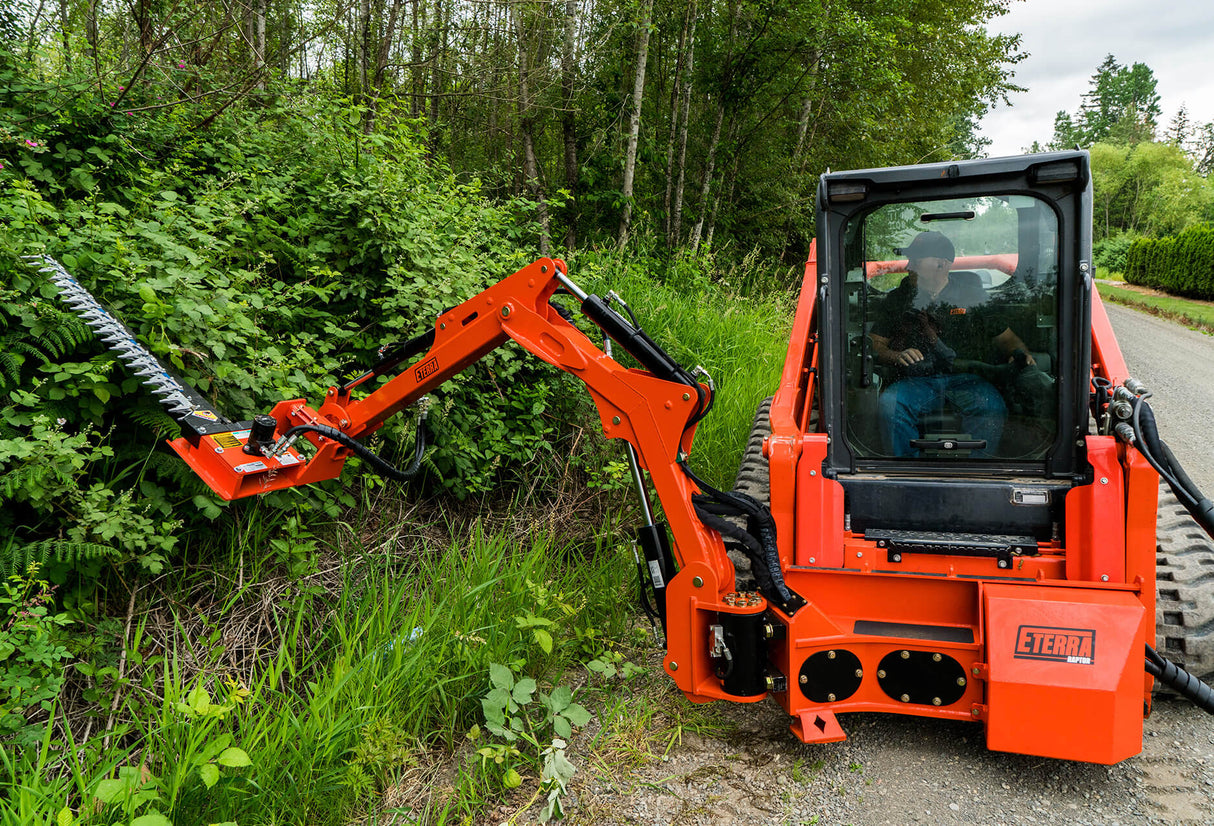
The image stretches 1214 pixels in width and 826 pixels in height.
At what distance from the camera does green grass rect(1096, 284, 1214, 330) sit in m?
18.0

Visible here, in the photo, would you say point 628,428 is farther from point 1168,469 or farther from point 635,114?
point 635,114

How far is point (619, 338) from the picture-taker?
2.87 metres

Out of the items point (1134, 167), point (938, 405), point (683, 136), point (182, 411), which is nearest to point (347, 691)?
point (182, 411)

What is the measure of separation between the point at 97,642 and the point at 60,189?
2466mm

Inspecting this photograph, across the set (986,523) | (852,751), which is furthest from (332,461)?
(986,523)

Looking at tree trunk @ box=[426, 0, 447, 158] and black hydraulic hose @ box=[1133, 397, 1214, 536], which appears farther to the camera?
tree trunk @ box=[426, 0, 447, 158]

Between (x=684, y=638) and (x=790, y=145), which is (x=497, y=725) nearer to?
(x=684, y=638)

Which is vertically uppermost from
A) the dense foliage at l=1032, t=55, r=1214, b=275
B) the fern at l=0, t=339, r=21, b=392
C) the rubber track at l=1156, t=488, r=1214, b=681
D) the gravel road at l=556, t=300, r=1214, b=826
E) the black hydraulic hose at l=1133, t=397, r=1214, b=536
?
the dense foliage at l=1032, t=55, r=1214, b=275

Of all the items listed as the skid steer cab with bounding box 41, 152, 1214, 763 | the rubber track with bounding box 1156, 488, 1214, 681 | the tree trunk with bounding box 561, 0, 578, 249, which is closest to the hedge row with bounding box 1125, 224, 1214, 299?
the tree trunk with bounding box 561, 0, 578, 249

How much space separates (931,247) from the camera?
10.6ft

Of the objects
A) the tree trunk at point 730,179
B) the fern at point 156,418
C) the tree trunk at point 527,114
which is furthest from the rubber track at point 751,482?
the tree trunk at point 730,179

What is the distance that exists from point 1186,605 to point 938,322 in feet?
5.02

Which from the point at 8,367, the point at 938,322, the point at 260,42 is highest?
the point at 260,42

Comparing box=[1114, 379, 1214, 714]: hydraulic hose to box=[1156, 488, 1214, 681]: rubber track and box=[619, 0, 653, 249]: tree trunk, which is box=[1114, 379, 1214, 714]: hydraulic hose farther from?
box=[619, 0, 653, 249]: tree trunk
